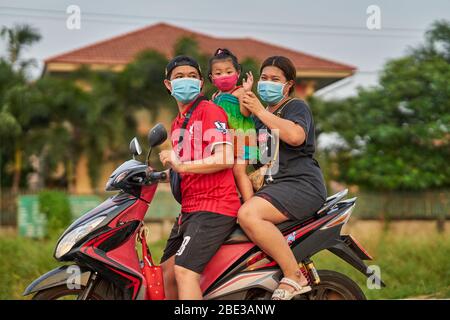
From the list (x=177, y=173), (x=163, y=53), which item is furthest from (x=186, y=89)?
(x=163, y=53)

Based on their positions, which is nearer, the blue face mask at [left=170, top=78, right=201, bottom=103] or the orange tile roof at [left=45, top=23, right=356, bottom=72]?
the blue face mask at [left=170, top=78, right=201, bottom=103]

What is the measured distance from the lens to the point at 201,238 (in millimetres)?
3990

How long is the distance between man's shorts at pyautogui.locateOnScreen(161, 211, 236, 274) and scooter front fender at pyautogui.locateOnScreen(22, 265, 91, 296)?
21.1 inches

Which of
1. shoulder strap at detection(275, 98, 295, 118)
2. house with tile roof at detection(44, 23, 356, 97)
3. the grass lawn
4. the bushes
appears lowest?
the bushes

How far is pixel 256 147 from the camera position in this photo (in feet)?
13.8

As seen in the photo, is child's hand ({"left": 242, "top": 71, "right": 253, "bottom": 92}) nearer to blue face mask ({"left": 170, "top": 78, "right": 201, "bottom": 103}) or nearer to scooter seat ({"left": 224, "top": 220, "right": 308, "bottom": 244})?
blue face mask ({"left": 170, "top": 78, "right": 201, "bottom": 103})

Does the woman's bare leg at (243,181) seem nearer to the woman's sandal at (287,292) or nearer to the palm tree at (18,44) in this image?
the woman's sandal at (287,292)

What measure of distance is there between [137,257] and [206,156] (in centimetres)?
73

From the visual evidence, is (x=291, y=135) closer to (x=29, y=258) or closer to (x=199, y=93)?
(x=199, y=93)

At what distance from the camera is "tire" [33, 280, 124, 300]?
405 centimetres

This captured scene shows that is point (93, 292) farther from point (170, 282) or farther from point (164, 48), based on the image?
point (164, 48)

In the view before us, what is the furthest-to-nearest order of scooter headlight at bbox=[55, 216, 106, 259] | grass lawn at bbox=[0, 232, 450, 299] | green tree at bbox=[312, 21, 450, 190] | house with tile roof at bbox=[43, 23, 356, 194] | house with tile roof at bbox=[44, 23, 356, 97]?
house with tile roof at bbox=[44, 23, 356, 97] < house with tile roof at bbox=[43, 23, 356, 194] < green tree at bbox=[312, 21, 450, 190] < grass lawn at bbox=[0, 232, 450, 299] < scooter headlight at bbox=[55, 216, 106, 259]

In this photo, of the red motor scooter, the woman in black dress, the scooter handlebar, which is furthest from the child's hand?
the scooter handlebar
